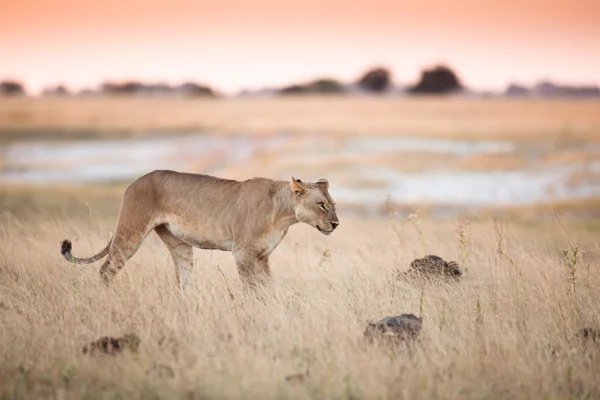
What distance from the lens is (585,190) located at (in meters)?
33.5

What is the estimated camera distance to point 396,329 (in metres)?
8.42

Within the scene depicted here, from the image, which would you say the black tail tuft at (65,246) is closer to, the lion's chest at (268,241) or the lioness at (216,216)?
the lioness at (216,216)

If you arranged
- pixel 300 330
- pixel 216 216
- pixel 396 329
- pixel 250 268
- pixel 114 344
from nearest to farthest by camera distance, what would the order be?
pixel 114 344 < pixel 396 329 < pixel 300 330 < pixel 250 268 < pixel 216 216

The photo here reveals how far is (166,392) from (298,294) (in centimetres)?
366

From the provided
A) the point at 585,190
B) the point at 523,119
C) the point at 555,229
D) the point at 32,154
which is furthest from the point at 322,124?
the point at 555,229

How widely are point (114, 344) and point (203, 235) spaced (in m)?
3.00

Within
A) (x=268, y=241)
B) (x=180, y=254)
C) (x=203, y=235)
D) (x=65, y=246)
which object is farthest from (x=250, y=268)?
(x=65, y=246)

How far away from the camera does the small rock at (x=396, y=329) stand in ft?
27.4

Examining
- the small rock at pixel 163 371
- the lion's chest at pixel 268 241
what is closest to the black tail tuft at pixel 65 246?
the lion's chest at pixel 268 241

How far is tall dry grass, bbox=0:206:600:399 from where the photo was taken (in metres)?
7.27

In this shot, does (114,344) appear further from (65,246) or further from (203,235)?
(65,246)

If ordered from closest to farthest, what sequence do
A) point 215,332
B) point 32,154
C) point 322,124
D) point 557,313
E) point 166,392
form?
point 166,392 → point 215,332 → point 557,313 → point 32,154 → point 322,124

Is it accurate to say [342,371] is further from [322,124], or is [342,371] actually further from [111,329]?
[322,124]

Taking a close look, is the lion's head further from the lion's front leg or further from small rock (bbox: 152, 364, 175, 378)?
small rock (bbox: 152, 364, 175, 378)
